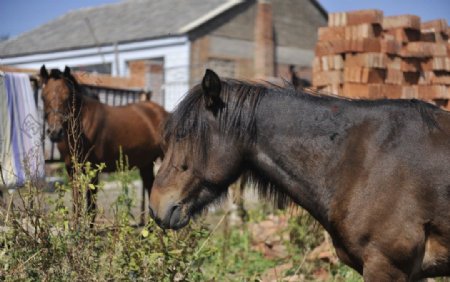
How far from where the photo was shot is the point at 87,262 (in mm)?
3676

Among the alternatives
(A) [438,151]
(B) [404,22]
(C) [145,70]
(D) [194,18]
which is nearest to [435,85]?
(B) [404,22]

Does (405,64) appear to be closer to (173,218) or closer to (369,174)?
(369,174)

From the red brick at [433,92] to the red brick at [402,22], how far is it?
0.76 metres

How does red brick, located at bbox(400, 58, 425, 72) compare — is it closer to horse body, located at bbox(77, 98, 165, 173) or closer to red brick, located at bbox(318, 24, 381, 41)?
red brick, located at bbox(318, 24, 381, 41)

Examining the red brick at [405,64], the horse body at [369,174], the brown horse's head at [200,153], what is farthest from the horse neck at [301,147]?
the red brick at [405,64]

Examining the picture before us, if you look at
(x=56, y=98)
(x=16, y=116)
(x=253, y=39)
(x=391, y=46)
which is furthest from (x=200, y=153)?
(x=253, y=39)

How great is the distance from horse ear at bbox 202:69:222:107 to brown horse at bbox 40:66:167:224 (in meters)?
3.26

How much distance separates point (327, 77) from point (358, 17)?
798 mm

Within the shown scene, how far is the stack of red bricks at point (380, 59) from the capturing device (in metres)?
6.62

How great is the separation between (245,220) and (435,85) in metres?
3.08

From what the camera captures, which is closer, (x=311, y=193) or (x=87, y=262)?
(x=311, y=193)

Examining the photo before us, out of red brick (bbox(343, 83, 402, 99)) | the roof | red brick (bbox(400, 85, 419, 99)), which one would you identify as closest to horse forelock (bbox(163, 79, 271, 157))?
red brick (bbox(343, 83, 402, 99))

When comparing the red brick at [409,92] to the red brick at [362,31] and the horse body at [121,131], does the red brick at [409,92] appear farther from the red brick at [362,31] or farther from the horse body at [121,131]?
the horse body at [121,131]

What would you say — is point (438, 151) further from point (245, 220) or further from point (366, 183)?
point (245, 220)
